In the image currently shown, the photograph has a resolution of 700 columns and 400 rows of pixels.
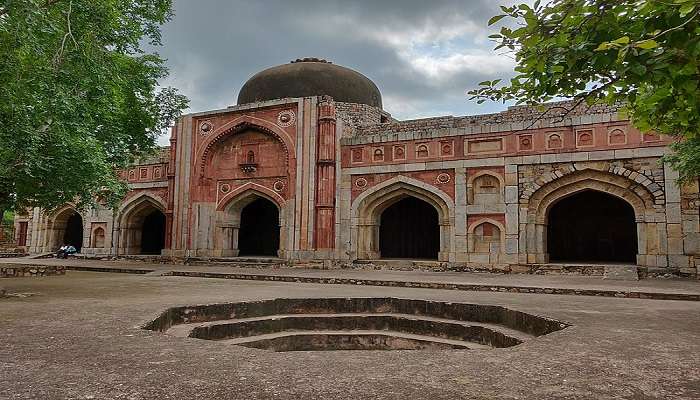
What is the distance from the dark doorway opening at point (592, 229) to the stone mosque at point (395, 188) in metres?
0.05

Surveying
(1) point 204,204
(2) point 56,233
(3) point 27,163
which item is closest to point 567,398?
(3) point 27,163

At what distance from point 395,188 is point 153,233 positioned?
12.9 metres

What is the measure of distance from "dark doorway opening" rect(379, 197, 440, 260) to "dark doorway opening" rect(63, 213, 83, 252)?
14.6m

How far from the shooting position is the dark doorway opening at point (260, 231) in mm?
20484

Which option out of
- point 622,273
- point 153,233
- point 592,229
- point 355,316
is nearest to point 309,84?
point 153,233

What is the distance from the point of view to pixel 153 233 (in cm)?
2216

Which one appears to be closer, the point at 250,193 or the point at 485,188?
the point at 485,188

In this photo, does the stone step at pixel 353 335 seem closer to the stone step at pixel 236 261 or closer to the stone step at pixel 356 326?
the stone step at pixel 356 326

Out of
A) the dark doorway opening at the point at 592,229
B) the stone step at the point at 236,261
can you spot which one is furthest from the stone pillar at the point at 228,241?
the dark doorway opening at the point at 592,229

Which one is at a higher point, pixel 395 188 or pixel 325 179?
pixel 325 179

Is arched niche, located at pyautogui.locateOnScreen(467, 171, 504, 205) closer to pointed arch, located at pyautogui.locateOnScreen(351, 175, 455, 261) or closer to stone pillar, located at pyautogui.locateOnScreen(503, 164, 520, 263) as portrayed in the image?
stone pillar, located at pyautogui.locateOnScreen(503, 164, 520, 263)

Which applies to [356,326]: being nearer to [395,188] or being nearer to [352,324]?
[352,324]

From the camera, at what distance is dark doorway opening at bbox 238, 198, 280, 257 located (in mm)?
20484

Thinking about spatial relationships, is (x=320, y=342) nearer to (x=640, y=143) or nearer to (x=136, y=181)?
(x=640, y=143)
